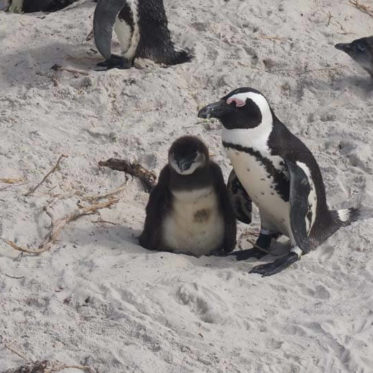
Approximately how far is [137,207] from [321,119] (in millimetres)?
1266

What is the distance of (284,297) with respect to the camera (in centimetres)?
375

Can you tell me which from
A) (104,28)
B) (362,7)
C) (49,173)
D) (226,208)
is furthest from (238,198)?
(362,7)

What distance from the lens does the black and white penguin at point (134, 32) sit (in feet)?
19.2

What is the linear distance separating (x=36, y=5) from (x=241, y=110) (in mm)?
3589

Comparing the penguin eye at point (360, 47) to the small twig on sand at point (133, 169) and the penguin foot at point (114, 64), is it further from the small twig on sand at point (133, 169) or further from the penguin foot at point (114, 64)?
the small twig on sand at point (133, 169)

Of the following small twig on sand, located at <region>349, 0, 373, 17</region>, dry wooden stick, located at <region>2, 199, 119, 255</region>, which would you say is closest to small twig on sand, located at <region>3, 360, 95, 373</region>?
dry wooden stick, located at <region>2, 199, 119, 255</region>

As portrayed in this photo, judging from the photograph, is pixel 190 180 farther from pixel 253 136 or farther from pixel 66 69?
pixel 66 69

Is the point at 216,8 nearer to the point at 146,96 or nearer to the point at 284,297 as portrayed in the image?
the point at 146,96

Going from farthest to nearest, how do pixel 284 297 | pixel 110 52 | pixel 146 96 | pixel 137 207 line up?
1. pixel 110 52
2. pixel 146 96
3. pixel 137 207
4. pixel 284 297

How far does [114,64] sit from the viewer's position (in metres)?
5.93

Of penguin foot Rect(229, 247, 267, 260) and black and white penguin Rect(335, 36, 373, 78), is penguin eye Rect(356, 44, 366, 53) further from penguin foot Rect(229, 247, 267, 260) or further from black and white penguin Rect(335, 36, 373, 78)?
penguin foot Rect(229, 247, 267, 260)

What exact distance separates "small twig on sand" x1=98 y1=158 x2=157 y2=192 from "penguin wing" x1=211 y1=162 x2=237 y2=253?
2.01ft

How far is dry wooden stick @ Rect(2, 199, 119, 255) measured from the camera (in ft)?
13.2

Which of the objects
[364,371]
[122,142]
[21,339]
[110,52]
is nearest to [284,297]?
[364,371]
